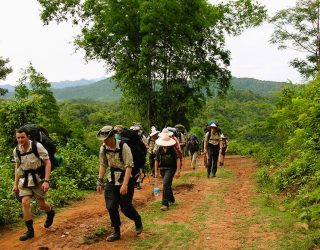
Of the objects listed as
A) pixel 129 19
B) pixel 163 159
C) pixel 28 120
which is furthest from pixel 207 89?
pixel 163 159

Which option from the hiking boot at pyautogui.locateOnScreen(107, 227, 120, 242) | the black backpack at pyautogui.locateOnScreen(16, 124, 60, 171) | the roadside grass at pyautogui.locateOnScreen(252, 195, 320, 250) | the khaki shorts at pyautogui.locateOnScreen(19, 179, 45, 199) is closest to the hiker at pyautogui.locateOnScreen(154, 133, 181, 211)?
the roadside grass at pyautogui.locateOnScreen(252, 195, 320, 250)

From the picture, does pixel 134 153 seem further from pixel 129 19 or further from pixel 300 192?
pixel 129 19

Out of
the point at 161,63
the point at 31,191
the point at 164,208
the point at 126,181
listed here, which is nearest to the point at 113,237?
the point at 126,181

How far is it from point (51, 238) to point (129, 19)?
62.4 ft

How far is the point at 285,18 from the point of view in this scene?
32.8 meters

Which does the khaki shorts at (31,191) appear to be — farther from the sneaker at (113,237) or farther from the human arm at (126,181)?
the human arm at (126,181)

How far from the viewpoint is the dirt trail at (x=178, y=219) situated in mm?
6736

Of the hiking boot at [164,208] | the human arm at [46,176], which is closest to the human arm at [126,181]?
the human arm at [46,176]

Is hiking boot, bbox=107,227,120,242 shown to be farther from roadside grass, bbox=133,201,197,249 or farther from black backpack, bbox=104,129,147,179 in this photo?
black backpack, bbox=104,129,147,179

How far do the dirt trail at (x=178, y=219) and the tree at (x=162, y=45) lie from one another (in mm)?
13407

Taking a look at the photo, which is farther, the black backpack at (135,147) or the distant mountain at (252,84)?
the distant mountain at (252,84)

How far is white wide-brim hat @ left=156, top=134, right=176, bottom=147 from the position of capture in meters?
9.19

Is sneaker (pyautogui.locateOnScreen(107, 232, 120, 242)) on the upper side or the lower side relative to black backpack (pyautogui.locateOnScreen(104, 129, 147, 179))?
lower

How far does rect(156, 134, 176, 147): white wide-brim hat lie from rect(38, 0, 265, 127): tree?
47.9 feet
